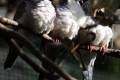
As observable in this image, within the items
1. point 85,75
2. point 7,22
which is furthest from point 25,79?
point 7,22

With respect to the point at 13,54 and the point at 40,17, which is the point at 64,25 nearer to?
the point at 40,17

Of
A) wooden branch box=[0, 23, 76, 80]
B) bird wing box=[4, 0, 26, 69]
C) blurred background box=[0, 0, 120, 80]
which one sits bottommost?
blurred background box=[0, 0, 120, 80]

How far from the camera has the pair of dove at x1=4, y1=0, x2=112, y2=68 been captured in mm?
1560

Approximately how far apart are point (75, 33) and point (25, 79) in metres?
1.50

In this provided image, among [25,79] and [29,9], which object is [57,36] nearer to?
[29,9]

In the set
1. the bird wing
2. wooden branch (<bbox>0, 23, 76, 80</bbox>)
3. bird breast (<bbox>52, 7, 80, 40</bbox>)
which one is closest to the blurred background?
the bird wing

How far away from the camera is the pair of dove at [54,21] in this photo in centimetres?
156

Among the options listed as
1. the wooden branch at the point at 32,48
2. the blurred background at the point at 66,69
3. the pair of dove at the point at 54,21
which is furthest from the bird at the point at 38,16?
the blurred background at the point at 66,69

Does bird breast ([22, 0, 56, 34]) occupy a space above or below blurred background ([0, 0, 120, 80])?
above

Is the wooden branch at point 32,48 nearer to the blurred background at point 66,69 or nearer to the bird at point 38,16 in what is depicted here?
the bird at point 38,16

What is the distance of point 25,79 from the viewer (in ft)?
9.95

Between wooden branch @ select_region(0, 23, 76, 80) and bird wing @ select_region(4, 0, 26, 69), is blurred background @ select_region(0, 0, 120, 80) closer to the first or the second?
bird wing @ select_region(4, 0, 26, 69)

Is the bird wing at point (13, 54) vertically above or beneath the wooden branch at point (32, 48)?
beneath

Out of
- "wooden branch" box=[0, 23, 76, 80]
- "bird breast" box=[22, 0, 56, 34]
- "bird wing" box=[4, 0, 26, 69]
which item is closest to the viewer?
"wooden branch" box=[0, 23, 76, 80]
